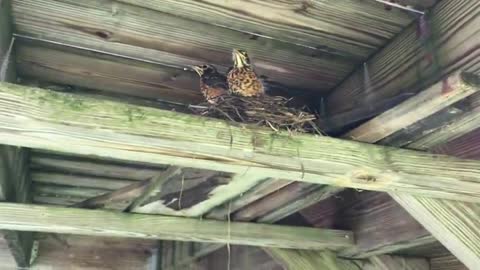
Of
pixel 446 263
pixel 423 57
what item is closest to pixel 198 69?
pixel 423 57

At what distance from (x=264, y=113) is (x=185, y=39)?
0.90ft

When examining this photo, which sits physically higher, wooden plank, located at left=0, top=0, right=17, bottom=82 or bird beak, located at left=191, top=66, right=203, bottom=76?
bird beak, located at left=191, top=66, right=203, bottom=76

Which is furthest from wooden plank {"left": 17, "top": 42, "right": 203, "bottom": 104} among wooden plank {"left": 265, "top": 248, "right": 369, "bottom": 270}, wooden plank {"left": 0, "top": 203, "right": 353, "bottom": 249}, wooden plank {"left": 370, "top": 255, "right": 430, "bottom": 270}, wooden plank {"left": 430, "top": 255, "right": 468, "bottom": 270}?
wooden plank {"left": 430, "top": 255, "right": 468, "bottom": 270}

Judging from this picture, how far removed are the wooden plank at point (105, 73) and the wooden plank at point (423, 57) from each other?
46 cm

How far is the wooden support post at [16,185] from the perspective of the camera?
1.71 metres

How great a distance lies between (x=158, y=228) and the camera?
1.99m

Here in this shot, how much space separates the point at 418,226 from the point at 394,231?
0.13 meters

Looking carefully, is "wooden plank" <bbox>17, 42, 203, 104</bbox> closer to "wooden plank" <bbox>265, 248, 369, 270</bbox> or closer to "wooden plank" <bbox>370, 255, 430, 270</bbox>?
"wooden plank" <bbox>265, 248, 369, 270</bbox>

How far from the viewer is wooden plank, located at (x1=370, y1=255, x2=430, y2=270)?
216 centimetres

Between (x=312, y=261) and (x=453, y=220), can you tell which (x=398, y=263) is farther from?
(x=453, y=220)

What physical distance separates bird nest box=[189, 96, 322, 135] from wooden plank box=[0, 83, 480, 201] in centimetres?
7

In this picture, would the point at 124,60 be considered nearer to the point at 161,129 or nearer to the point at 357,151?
the point at 161,129

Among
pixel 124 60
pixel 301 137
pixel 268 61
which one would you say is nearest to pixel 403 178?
pixel 301 137

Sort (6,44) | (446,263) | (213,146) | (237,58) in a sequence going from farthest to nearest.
A: 1. (446,263)
2. (237,58)
3. (6,44)
4. (213,146)
